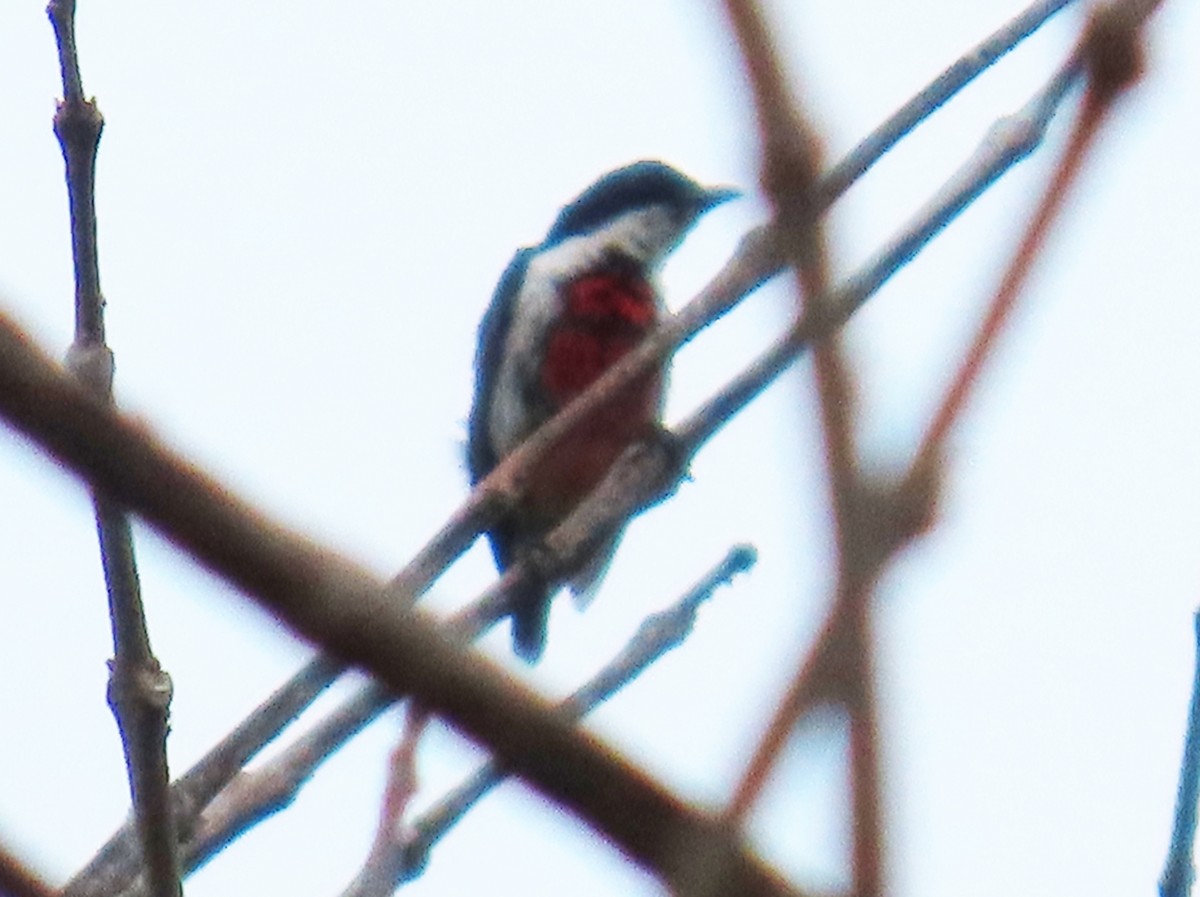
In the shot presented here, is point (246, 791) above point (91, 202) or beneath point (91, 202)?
beneath

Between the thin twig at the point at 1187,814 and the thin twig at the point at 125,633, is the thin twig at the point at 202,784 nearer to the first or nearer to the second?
the thin twig at the point at 125,633

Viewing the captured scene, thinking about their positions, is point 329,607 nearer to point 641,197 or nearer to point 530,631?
point 530,631

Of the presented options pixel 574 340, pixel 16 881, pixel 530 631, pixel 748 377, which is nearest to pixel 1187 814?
pixel 748 377

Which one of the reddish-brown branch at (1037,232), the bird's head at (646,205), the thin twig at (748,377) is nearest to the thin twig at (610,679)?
the thin twig at (748,377)

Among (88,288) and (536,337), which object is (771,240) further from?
(536,337)

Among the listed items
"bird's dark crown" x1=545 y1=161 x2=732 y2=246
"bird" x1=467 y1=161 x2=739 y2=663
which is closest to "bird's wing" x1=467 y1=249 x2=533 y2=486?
"bird" x1=467 y1=161 x2=739 y2=663

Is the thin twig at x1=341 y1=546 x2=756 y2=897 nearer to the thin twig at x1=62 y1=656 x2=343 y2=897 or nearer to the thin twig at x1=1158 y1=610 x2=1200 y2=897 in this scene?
the thin twig at x1=62 y1=656 x2=343 y2=897

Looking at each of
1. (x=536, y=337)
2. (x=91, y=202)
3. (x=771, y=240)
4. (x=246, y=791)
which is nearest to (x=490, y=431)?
(x=536, y=337)

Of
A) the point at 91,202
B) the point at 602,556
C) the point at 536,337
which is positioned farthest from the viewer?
the point at 602,556
